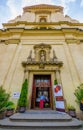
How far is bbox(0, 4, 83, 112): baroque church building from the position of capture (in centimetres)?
1082

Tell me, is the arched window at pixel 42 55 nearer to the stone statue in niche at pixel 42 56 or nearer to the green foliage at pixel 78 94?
the stone statue in niche at pixel 42 56

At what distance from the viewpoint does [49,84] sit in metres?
11.7

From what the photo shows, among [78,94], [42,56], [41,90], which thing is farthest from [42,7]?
[78,94]

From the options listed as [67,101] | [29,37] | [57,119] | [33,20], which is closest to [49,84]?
[67,101]

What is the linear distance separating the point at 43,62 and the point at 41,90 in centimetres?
241

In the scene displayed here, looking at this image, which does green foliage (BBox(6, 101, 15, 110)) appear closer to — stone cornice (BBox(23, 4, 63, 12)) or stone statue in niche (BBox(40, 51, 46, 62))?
stone statue in niche (BBox(40, 51, 46, 62))

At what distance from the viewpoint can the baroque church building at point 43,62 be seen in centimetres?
1082

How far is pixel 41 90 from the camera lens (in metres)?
11.6

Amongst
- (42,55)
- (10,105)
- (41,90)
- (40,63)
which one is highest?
(42,55)

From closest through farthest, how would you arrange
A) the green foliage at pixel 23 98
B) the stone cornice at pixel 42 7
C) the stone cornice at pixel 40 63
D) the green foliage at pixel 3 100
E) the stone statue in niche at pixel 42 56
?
1. the green foliage at pixel 3 100
2. the green foliage at pixel 23 98
3. the stone cornice at pixel 40 63
4. the stone statue in niche at pixel 42 56
5. the stone cornice at pixel 42 7

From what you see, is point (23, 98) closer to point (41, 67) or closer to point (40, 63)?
point (41, 67)

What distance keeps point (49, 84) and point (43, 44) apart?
423cm

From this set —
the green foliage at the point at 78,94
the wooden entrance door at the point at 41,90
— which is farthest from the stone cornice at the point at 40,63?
the green foliage at the point at 78,94

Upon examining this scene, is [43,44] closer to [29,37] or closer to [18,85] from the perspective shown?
[29,37]
